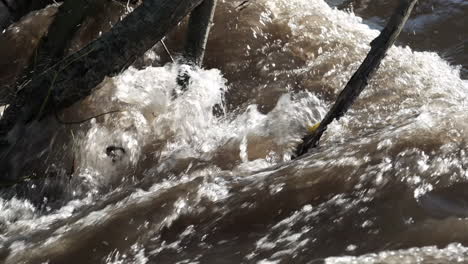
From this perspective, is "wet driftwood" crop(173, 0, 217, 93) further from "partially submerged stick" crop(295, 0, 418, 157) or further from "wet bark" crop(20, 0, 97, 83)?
"partially submerged stick" crop(295, 0, 418, 157)

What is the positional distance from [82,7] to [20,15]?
1.33 metres

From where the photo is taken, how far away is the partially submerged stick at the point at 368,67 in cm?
321

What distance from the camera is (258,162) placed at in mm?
3439

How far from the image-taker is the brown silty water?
2609 mm

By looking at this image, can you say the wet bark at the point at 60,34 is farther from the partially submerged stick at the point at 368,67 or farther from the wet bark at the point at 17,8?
the partially submerged stick at the point at 368,67

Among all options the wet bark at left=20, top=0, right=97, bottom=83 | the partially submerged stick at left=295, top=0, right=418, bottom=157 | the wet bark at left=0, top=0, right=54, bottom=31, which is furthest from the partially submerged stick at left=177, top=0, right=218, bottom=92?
the wet bark at left=0, top=0, right=54, bottom=31

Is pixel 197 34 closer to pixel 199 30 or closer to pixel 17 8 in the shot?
pixel 199 30

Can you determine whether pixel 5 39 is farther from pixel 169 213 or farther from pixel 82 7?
pixel 169 213

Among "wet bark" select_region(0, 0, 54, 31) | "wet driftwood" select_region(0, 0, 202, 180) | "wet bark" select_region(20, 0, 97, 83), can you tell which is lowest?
"wet driftwood" select_region(0, 0, 202, 180)

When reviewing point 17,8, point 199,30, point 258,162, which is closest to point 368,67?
point 258,162

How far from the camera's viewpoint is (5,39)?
15.2 ft

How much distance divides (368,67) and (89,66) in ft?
4.68

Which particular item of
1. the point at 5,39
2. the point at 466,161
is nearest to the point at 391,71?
the point at 466,161

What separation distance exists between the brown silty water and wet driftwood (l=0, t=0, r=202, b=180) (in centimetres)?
13
